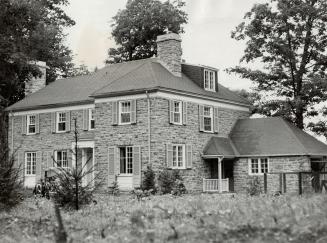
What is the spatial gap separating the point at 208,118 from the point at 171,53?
14.5 ft

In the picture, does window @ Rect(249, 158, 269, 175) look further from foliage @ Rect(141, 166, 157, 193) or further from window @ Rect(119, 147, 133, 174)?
window @ Rect(119, 147, 133, 174)

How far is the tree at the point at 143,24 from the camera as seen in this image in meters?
49.3

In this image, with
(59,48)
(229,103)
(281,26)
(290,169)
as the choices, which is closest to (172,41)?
(229,103)

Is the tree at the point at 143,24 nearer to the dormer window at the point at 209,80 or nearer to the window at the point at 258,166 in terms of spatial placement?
the dormer window at the point at 209,80

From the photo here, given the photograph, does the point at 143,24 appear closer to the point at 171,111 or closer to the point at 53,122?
the point at 53,122

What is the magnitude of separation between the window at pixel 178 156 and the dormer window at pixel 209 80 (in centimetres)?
518

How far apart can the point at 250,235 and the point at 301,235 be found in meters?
0.85

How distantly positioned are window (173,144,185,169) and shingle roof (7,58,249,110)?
3.13m

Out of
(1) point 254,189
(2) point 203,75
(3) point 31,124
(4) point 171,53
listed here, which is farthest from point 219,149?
(3) point 31,124

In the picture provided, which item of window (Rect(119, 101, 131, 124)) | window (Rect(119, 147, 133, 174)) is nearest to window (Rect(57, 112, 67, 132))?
window (Rect(119, 101, 131, 124))

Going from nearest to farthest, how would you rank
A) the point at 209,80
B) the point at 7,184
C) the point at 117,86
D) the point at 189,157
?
the point at 7,184 → the point at 189,157 → the point at 117,86 → the point at 209,80

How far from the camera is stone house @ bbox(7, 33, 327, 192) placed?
31.5 metres

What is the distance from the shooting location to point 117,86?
109 feet

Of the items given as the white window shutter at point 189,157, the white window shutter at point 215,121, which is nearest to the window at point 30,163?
the white window shutter at point 189,157
